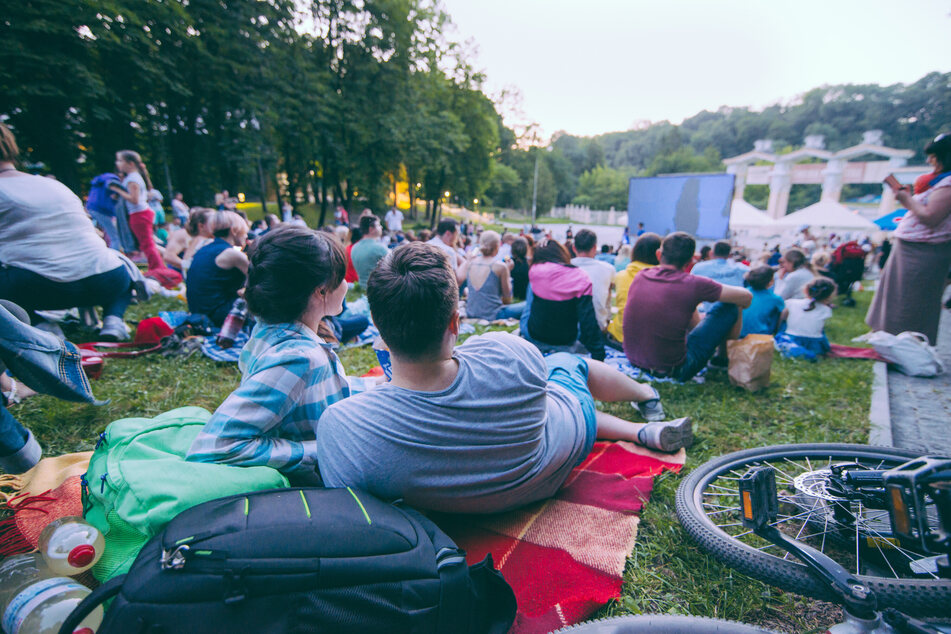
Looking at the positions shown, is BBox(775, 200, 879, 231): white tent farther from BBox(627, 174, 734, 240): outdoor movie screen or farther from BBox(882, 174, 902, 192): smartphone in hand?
BBox(882, 174, 902, 192): smartphone in hand

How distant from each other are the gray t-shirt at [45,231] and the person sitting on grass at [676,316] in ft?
15.1

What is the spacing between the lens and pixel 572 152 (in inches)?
3565

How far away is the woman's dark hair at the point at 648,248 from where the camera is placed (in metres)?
4.51

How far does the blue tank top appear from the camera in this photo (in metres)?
4.31

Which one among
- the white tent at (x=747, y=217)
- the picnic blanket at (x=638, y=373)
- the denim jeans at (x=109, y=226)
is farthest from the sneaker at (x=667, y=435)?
the white tent at (x=747, y=217)

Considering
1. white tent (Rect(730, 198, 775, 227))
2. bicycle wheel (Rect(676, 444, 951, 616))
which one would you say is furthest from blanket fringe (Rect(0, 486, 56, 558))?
white tent (Rect(730, 198, 775, 227))

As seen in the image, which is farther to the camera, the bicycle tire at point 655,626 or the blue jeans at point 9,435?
the blue jeans at point 9,435

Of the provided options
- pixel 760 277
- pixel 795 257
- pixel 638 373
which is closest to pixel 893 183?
pixel 760 277

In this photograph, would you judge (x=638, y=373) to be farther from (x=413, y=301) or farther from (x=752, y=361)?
(x=413, y=301)

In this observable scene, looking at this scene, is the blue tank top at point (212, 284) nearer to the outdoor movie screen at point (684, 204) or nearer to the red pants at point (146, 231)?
the red pants at point (146, 231)

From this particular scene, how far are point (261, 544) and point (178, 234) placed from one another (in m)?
8.23

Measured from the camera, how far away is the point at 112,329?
4.44 meters

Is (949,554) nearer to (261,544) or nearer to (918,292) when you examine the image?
(261,544)

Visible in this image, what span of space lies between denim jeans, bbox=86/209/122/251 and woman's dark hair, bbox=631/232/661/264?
8.45 meters
